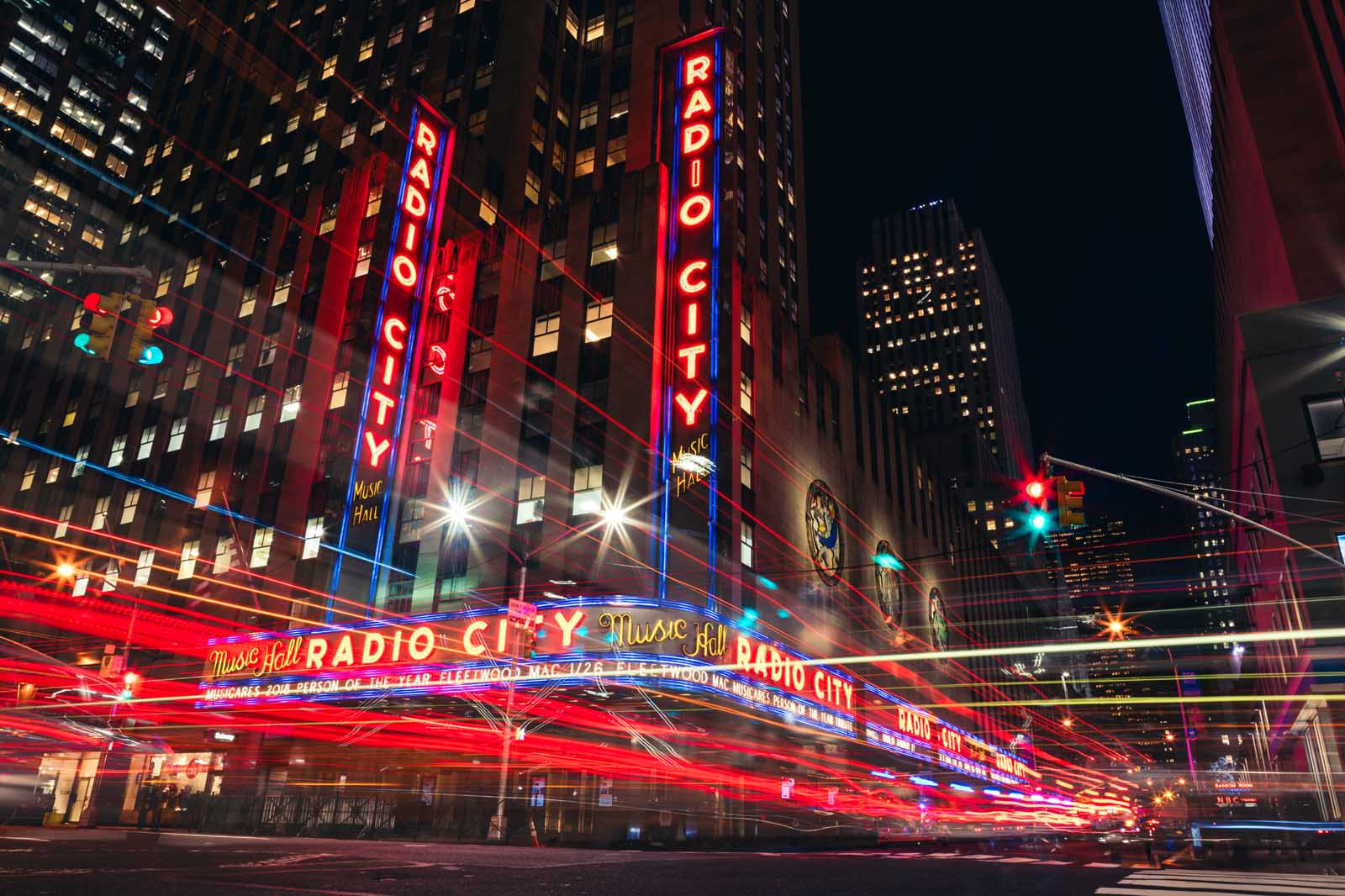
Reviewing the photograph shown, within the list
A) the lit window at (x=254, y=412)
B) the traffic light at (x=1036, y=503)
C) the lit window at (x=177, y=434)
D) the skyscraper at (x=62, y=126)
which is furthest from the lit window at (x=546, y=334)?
the skyscraper at (x=62, y=126)

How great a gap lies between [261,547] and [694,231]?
26.6 m

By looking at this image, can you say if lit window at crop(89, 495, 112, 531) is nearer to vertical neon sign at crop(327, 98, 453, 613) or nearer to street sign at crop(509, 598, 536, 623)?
vertical neon sign at crop(327, 98, 453, 613)

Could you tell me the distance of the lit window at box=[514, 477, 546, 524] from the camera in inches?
1363

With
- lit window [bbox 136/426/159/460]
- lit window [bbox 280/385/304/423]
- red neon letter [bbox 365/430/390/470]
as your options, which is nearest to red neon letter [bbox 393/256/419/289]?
red neon letter [bbox 365/430/390/470]

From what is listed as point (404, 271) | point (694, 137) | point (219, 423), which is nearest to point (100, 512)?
point (219, 423)

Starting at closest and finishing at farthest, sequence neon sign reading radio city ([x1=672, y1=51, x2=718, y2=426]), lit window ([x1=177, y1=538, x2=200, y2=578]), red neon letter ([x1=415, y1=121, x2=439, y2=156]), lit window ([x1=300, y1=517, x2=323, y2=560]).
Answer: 1. neon sign reading radio city ([x1=672, y1=51, x2=718, y2=426])
2. red neon letter ([x1=415, y1=121, x2=439, y2=156])
3. lit window ([x1=300, y1=517, x2=323, y2=560])
4. lit window ([x1=177, y1=538, x2=200, y2=578])

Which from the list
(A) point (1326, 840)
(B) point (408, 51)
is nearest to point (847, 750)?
(A) point (1326, 840)

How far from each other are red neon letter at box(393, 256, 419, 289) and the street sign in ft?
52.6

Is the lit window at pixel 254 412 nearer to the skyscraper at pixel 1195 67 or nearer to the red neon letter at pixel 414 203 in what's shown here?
the red neon letter at pixel 414 203

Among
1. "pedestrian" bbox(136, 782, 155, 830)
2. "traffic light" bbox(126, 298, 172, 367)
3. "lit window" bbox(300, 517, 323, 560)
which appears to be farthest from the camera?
"lit window" bbox(300, 517, 323, 560)

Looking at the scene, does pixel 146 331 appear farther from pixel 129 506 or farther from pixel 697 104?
pixel 129 506

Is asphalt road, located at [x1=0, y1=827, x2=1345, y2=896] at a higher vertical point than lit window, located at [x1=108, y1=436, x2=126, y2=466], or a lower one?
lower

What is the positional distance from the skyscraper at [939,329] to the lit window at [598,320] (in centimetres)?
11829

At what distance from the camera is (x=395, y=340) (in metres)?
33.1
